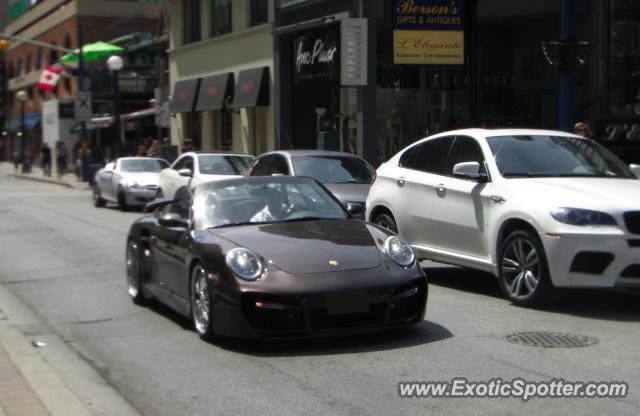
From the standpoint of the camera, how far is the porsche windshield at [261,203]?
859cm

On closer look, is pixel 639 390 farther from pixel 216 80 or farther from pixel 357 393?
pixel 216 80

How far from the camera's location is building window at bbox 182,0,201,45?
37.5 m

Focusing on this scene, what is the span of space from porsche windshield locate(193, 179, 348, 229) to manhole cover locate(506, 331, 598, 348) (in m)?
2.00

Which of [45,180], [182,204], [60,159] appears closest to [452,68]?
[182,204]

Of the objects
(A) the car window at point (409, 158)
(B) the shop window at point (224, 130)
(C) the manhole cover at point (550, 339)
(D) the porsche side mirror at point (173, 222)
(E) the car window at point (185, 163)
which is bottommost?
(C) the manhole cover at point (550, 339)

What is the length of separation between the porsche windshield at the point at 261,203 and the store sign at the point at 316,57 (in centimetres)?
1736

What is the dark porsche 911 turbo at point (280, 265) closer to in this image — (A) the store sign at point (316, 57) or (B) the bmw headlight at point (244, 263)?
(B) the bmw headlight at point (244, 263)

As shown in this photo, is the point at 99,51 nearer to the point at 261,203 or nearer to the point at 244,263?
the point at 261,203

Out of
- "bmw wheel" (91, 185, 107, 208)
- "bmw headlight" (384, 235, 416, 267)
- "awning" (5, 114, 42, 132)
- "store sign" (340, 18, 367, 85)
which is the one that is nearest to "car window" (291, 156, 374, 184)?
"bmw headlight" (384, 235, 416, 267)

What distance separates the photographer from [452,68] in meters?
24.7

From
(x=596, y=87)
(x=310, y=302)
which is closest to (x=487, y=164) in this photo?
(x=310, y=302)

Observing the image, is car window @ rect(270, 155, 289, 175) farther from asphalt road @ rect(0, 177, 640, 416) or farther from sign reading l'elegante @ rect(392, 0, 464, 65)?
sign reading l'elegante @ rect(392, 0, 464, 65)

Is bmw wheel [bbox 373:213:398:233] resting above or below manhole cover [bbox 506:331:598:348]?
above

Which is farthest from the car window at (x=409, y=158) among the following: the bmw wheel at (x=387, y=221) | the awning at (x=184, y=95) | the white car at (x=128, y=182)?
the awning at (x=184, y=95)
